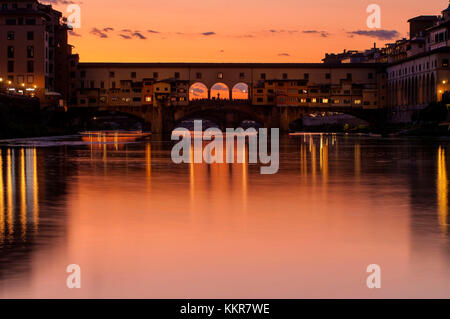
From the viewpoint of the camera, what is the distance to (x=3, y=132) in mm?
75938

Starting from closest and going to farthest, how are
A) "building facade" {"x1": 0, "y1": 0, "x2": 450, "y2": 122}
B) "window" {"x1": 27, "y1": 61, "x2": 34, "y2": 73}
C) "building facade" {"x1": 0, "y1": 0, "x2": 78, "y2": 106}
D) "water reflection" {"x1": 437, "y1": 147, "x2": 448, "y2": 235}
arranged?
"water reflection" {"x1": 437, "y1": 147, "x2": 448, "y2": 235}
"building facade" {"x1": 0, "y1": 0, "x2": 78, "y2": 106}
"window" {"x1": 27, "y1": 61, "x2": 34, "y2": 73}
"building facade" {"x1": 0, "y1": 0, "x2": 450, "y2": 122}

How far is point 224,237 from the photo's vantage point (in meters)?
12.5

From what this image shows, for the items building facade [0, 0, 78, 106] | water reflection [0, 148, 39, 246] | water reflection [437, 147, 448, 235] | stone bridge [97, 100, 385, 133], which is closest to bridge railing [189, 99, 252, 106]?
stone bridge [97, 100, 385, 133]

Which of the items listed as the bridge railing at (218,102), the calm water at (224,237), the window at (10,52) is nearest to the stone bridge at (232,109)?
the bridge railing at (218,102)

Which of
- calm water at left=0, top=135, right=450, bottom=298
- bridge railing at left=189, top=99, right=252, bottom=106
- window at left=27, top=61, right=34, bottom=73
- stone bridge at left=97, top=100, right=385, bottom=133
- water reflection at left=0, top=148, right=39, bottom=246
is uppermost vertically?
window at left=27, top=61, right=34, bottom=73

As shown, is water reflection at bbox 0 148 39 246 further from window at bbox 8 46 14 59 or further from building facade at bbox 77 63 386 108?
building facade at bbox 77 63 386 108

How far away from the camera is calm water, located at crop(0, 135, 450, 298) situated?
8.95m

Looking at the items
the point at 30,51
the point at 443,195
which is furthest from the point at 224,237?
the point at 30,51

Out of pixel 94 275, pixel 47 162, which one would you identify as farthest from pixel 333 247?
pixel 47 162

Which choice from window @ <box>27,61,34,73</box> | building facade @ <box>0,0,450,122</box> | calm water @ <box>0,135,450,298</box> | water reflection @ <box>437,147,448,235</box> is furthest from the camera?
building facade @ <box>0,0,450,122</box>

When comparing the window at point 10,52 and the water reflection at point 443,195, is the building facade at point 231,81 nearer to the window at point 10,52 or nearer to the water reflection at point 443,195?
the window at point 10,52

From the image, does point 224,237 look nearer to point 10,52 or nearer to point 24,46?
point 24,46

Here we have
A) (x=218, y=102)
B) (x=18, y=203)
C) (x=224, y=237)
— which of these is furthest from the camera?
(x=218, y=102)
